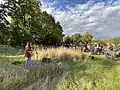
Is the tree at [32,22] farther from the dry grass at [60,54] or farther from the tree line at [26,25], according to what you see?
the dry grass at [60,54]

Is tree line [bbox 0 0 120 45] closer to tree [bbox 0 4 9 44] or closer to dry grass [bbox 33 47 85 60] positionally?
tree [bbox 0 4 9 44]

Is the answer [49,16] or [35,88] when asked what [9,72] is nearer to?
[35,88]

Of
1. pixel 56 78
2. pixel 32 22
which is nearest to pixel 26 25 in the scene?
pixel 32 22

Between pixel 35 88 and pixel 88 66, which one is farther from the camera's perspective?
pixel 88 66

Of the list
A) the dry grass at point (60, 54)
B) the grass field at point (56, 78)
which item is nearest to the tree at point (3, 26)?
the dry grass at point (60, 54)

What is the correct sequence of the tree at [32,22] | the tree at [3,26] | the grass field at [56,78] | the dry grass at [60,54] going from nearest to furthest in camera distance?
the grass field at [56,78], the dry grass at [60,54], the tree at [3,26], the tree at [32,22]

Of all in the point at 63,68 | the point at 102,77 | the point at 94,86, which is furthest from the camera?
the point at 63,68

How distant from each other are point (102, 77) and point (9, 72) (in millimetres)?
4034

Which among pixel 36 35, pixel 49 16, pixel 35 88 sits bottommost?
pixel 35 88

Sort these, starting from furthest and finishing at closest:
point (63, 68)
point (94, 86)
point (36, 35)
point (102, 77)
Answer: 1. point (36, 35)
2. point (63, 68)
3. point (102, 77)
4. point (94, 86)

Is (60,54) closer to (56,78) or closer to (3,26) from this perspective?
(56,78)

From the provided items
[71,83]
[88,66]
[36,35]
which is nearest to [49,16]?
[36,35]

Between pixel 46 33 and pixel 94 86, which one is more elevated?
pixel 46 33

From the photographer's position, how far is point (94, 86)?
1203 centimetres
